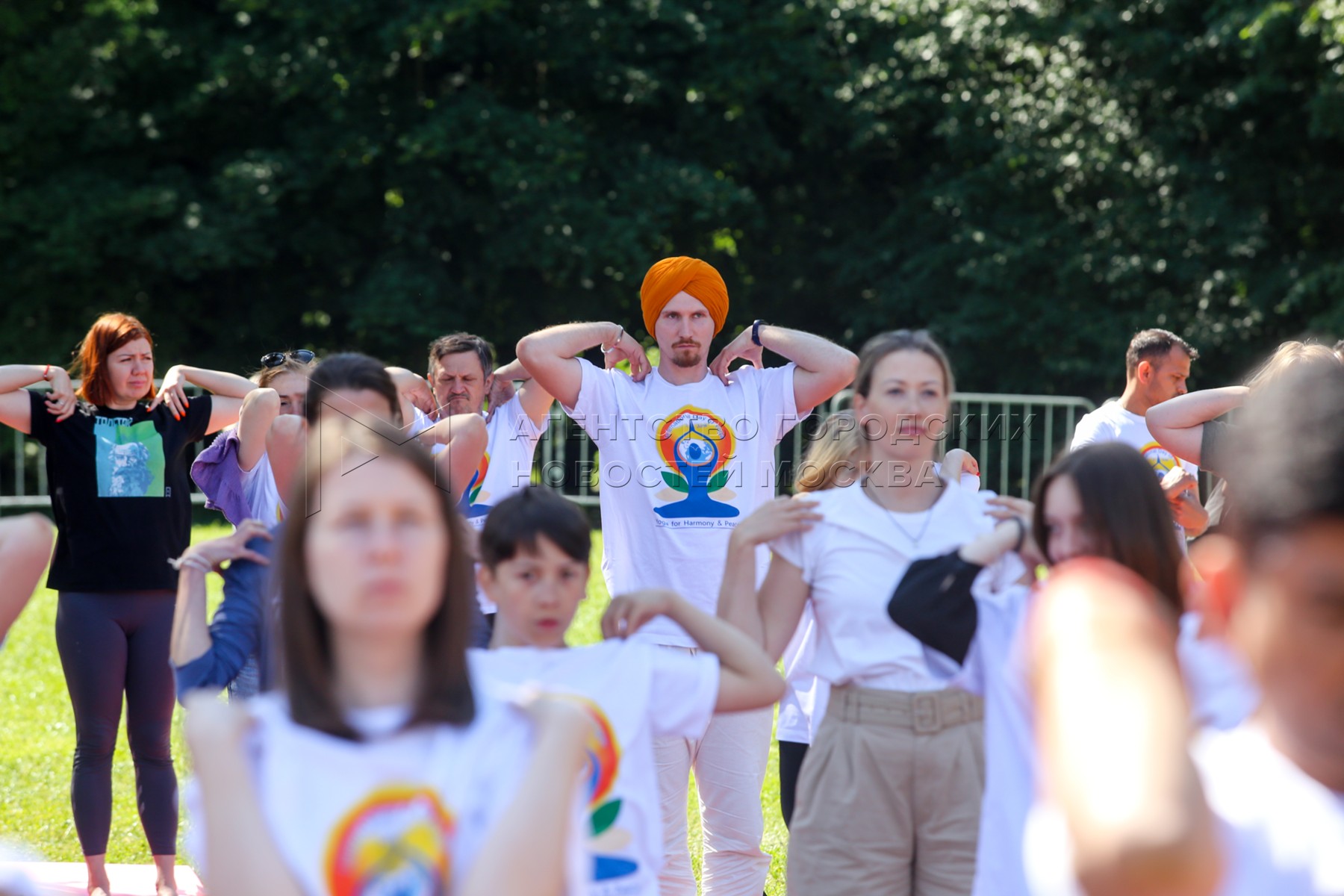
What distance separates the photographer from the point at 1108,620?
80 cm

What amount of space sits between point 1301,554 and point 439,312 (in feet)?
54.9

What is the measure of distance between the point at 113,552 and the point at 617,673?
256 centimetres

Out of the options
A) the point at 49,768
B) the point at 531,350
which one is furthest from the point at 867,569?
the point at 49,768

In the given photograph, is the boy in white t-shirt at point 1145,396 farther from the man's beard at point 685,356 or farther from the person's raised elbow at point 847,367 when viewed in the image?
the man's beard at point 685,356

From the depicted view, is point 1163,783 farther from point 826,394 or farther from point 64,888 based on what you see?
point 64,888

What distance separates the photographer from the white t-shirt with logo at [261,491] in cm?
393

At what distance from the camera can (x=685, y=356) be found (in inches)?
164

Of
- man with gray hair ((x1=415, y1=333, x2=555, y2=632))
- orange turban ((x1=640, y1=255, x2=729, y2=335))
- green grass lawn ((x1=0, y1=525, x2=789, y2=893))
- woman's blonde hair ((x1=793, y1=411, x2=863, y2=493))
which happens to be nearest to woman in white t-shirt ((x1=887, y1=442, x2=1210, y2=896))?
woman's blonde hair ((x1=793, y1=411, x2=863, y2=493))

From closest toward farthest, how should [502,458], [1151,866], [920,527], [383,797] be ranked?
[1151,866] → [383,797] → [920,527] → [502,458]

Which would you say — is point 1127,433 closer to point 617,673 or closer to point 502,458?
point 502,458

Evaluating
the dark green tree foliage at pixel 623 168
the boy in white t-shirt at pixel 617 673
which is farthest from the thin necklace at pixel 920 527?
the dark green tree foliage at pixel 623 168

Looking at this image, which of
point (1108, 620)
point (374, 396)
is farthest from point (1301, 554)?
point (374, 396)

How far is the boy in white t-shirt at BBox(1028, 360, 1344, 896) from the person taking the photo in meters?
0.71

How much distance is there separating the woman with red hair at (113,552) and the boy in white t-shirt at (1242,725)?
3778mm
